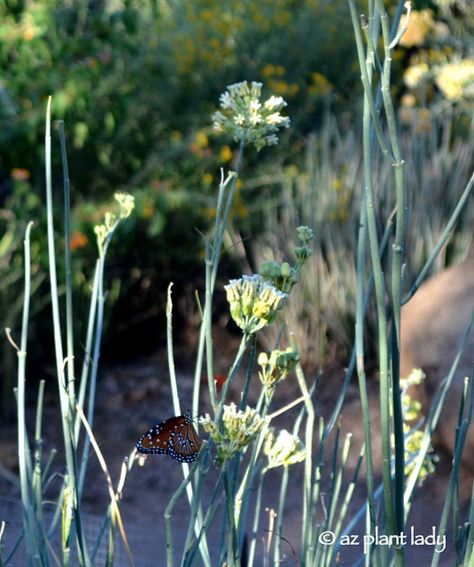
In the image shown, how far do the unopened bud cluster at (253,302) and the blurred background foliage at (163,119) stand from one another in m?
2.92

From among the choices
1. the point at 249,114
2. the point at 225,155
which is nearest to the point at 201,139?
the point at 225,155

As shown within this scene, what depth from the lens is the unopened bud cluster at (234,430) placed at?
0.96 meters

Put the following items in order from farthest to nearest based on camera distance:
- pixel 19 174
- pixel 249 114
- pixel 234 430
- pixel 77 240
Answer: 1. pixel 19 174
2. pixel 77 240
3. pixel 249 114
4. pixel 234 430

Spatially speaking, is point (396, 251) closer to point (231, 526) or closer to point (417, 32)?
point (231, 526)

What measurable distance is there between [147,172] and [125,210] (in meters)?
3.58

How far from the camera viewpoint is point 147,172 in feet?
16.1

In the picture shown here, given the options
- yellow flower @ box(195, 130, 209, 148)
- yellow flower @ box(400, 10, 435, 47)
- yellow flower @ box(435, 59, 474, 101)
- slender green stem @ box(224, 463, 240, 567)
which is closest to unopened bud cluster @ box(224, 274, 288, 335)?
slender green stem @ box(224, 463, 240, 567)

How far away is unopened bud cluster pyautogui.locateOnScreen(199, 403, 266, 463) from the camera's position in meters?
0.96

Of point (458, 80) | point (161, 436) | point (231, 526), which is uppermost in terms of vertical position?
point (458, 80)

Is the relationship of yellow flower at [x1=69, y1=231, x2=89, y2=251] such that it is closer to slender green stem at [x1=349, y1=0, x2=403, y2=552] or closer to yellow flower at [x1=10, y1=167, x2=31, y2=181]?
yellow flower at [x1=10, y1=167, x2=31, y2=181]

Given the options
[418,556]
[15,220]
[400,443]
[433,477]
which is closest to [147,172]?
[15,220]

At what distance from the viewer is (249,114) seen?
1.34 m

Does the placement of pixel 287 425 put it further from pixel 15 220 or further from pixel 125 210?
pixel 125 210

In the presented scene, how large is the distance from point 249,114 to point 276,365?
1.37 ft
